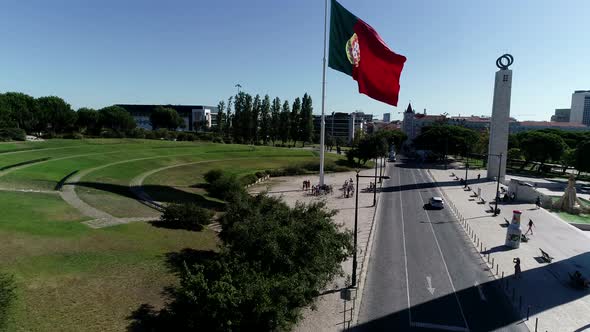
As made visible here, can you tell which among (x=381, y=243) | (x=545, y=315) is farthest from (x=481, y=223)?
(x=545, y=315)

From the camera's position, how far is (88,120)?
108750 millimetres

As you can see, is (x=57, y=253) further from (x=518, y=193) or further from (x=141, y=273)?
(x=518, y=193)

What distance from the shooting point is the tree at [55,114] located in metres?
94.8

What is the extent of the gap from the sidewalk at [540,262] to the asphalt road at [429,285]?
3.81ft

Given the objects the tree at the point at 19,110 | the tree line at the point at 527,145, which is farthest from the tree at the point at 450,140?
the tree at the point at 19,110

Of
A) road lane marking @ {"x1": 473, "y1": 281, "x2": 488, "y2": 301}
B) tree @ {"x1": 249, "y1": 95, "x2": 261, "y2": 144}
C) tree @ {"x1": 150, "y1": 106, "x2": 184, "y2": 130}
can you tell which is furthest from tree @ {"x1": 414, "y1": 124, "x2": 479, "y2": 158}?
tree @ {"x1": 150, "y1": 106, "x2": 184, "y2": 130}

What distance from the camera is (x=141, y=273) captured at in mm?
21375

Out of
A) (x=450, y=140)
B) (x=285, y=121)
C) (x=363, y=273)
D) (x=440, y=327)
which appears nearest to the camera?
(x=440, y=327)

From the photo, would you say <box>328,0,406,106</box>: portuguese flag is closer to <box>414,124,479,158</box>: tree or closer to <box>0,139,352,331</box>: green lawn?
<box>0,139,352,331</box>: green lawn

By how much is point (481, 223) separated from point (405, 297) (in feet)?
74.5

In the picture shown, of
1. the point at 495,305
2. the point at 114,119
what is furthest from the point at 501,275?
the point at 114,119

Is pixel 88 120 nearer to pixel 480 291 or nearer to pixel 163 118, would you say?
pixel 163 118

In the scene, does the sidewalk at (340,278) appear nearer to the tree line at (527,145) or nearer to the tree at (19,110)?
the tree line at (527,145)

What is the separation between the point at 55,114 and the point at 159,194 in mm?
72344
